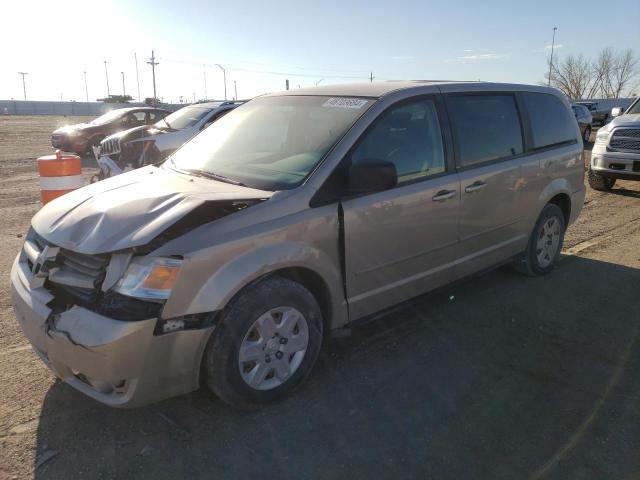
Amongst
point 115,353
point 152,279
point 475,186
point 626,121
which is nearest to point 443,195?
point 475,186

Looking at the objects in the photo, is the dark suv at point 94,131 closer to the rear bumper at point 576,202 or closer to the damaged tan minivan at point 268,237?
the damaged tan minivan at point 268,237

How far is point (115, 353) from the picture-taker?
2461 mm

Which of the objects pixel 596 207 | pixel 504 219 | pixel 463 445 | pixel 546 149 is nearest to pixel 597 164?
pixel 596 207

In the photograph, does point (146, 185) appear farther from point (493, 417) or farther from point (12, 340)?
point (493, 417)

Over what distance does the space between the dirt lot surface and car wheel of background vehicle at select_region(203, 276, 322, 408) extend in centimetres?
17

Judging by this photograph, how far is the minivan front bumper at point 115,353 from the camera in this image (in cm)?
247

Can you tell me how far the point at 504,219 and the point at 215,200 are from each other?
2777 millimetres

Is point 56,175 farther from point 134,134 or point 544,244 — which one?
point 544,244

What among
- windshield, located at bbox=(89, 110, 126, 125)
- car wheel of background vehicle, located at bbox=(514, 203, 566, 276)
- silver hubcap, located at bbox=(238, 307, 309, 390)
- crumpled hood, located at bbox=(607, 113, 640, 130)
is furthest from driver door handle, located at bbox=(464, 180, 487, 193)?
windshield, located at bbox=(89, 110, 126, 125)

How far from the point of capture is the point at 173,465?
2566mm

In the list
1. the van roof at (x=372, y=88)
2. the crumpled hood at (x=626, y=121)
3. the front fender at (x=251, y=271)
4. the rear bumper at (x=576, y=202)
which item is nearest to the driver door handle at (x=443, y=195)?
the van roof at (x=372, y=88)

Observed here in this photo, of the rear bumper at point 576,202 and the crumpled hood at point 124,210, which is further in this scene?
the rear bumper at point 576,202

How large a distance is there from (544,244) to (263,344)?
3.52 meters

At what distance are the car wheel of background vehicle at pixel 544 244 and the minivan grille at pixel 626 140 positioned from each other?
16.0 feet
